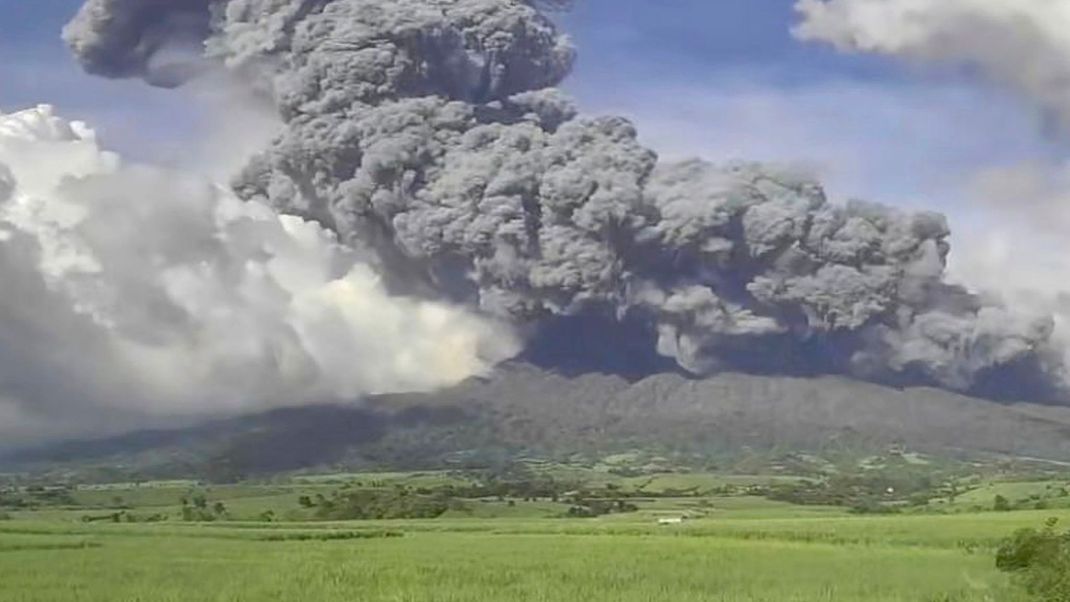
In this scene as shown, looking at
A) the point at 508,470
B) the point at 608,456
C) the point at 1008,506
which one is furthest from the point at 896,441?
the point at 1008,506

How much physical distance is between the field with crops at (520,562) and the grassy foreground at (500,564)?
48 mm

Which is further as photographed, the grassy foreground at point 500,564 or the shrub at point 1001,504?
the shrub at point 1001,504

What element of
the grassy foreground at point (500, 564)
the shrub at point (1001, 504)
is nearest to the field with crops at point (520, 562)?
the grassy foreground at point (500, 564)

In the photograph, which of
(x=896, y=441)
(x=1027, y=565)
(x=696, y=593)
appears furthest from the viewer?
(x=896, y=441)

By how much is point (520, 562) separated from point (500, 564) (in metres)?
0.77

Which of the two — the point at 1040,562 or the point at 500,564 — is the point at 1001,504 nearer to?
the point at 1040,562

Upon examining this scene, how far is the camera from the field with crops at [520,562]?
1035 inches

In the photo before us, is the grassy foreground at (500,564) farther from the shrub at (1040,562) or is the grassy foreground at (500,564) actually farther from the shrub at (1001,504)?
the shrub at (1001,504)

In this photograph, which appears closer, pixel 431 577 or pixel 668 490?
pixel 431 577

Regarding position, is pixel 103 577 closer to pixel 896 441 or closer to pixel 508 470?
pixel 508 470

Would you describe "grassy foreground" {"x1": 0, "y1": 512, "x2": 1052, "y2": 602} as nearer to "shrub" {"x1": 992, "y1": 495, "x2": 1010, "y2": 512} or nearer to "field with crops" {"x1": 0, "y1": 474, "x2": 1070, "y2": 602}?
"field with crops" {"x1": 0, "y1": 474, "x2": 1070, "y2": 602}

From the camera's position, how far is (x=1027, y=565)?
32094 mm

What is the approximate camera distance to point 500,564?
32844mm

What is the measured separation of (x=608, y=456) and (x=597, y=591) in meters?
146
